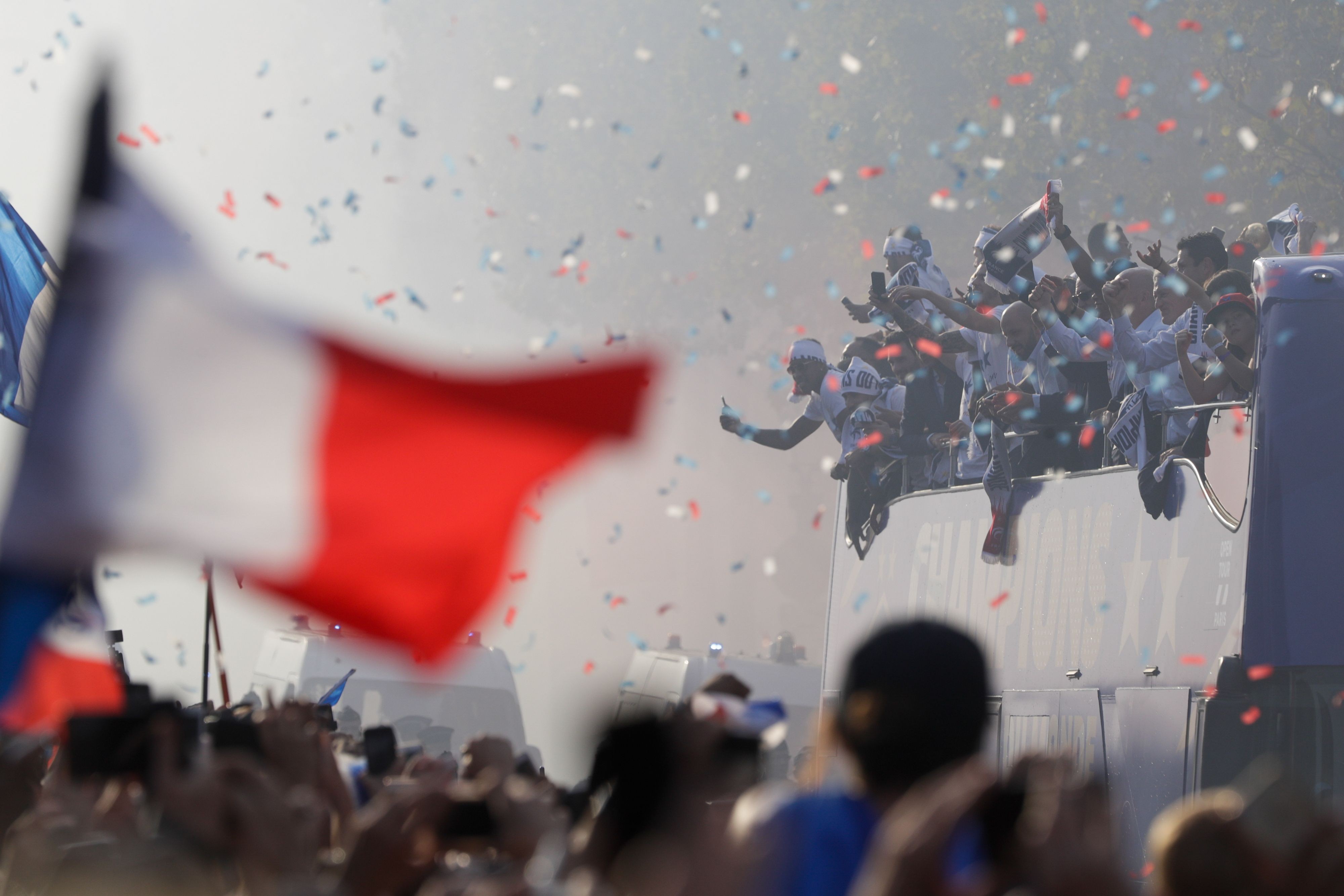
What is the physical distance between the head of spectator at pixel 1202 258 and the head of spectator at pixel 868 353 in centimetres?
408

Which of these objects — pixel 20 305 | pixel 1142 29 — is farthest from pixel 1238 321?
pixel 1142 29

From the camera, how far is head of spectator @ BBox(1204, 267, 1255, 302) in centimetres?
952

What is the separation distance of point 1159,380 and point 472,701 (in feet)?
26.8

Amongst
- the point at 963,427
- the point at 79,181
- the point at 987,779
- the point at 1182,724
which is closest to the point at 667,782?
the point at 987,779

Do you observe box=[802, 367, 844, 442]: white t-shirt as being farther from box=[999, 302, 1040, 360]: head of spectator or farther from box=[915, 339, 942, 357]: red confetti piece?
box=[999, 302, 1040, 360]: head of spectator

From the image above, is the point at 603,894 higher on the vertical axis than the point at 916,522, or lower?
lower

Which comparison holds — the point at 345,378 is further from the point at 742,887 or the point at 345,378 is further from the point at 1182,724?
the point at 1182,724

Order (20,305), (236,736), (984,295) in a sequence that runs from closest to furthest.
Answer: (236,736), (20,305), (984,295)

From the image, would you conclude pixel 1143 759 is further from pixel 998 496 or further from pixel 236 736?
pixel 236 736

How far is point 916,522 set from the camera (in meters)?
12.4

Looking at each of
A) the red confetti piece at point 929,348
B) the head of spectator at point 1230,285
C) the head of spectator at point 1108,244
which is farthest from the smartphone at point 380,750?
the red confetti piece at point 929,348

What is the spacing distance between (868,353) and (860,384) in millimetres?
322

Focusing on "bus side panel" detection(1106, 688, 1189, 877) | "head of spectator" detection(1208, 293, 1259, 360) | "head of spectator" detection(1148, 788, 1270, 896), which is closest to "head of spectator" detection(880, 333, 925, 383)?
"head of spectator" detection(1208, 293, 1259, 360)

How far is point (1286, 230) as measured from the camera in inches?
461
